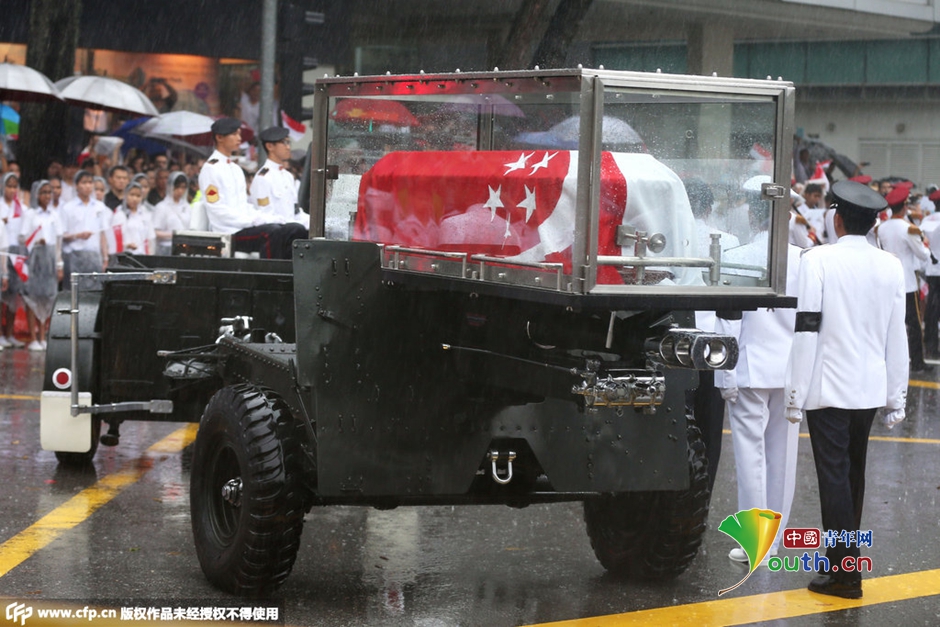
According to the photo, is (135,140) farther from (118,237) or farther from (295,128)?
(118,237)

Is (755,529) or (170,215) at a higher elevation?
(170,215)

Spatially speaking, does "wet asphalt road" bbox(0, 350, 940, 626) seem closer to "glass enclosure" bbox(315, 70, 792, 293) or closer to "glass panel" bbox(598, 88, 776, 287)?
"glass enclosure" bbox(315, 70, 792, 293)

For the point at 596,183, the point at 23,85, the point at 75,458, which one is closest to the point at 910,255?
the point at 75,458

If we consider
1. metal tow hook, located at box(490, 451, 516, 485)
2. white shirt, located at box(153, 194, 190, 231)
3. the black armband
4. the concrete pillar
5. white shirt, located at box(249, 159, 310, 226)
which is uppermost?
the concrete pillar

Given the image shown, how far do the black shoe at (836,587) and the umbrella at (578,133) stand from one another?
8.00 feet

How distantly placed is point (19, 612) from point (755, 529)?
357cm

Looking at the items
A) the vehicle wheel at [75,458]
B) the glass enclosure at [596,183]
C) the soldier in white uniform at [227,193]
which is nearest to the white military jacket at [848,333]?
the glass enclosure at [596,183]

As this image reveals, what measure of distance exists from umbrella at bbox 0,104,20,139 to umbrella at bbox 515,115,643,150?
1999cm

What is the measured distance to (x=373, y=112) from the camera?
6.47 m

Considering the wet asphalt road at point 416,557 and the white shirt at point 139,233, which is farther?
the white shirt at point 139,233

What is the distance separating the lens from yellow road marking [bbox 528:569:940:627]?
598 cm

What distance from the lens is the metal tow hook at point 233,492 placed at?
609 centimetres

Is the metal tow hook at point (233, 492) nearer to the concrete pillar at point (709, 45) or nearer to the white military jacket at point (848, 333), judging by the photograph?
the white military jacket at point (848, 333)

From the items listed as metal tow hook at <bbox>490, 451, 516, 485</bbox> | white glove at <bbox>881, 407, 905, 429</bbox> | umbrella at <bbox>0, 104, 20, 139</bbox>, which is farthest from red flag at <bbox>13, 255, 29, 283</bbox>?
white glove at <bbox>881, 407, 905, 429</bbox>
